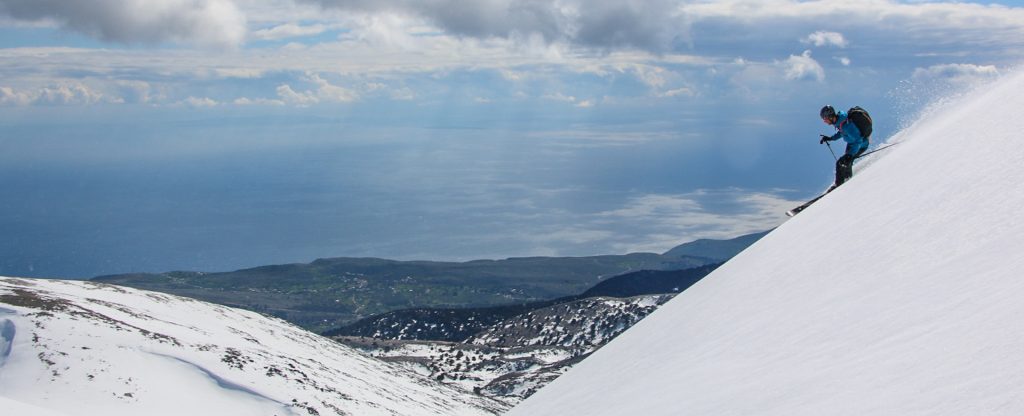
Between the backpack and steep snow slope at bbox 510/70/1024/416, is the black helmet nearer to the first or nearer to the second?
the backpack

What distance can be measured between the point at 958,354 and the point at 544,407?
26.6 ft

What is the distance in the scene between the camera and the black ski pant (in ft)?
64.0

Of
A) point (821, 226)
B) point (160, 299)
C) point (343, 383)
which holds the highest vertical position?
point (821, 226)

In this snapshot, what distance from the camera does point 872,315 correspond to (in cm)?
691

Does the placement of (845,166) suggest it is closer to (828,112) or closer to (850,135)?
(850,135)

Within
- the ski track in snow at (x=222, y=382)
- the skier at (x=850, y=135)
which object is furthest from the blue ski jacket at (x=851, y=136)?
the ski track in snow at (x=222, y=382)

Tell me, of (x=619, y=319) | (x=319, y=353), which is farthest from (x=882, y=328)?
(x=619, y=319)

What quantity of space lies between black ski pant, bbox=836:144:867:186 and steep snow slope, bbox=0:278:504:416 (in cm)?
2355

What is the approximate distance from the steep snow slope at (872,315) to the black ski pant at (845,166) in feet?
18.2

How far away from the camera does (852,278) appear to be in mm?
8406

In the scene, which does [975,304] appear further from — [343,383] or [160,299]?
[160,299]

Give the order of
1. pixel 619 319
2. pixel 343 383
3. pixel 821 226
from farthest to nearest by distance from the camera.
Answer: pixel 619 319 < pixel 343 383 < pixel 821 226

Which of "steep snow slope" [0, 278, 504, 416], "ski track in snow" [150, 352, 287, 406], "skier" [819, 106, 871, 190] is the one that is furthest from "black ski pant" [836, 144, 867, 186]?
"ski track in snow" [150, 352, 287, 406]

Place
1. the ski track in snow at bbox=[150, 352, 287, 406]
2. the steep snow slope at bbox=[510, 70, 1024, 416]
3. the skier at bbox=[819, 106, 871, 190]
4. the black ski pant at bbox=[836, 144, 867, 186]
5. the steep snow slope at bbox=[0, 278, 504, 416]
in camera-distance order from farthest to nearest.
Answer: the ski track in snow at bbox=[150, 352, 287, 406]
the steep snow slope at bbox=[0, 278, 504, 416]
the skier at bbox=[819, 106, 871, 190]
the black ski pant at bbox=[836, 144, 867, 186]
the steep snow slope at bbox=[510, 70, 1024, 416]
